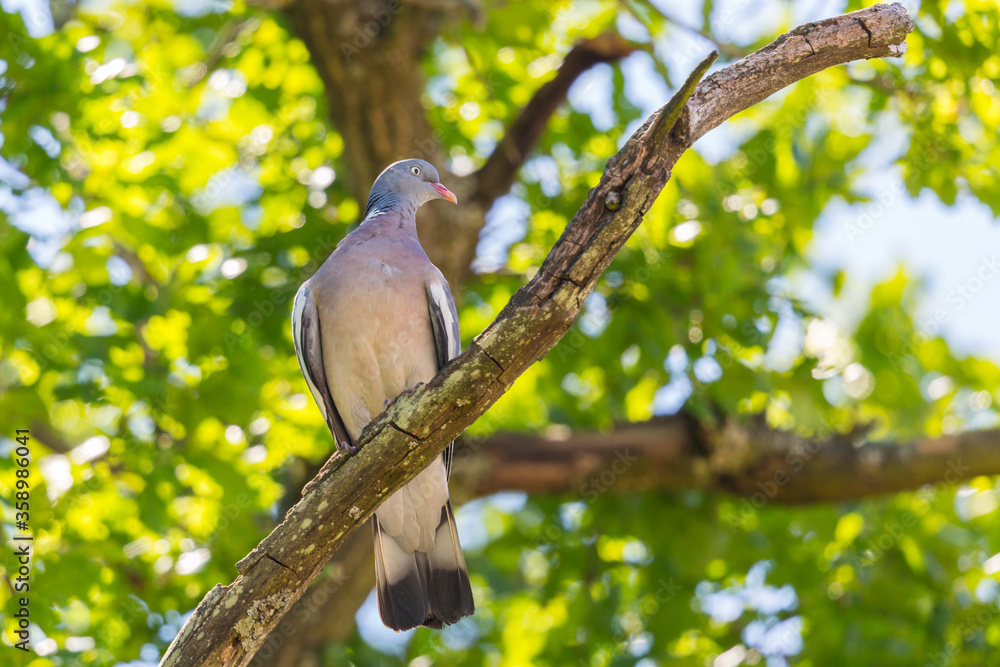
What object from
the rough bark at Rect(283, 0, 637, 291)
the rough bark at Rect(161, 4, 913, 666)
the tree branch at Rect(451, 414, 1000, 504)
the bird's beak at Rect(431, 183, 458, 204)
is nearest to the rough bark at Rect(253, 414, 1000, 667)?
the tree branch at Rect(451, 414, 1000, 504)

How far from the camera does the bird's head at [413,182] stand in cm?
444

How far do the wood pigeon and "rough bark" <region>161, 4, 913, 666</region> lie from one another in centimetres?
110

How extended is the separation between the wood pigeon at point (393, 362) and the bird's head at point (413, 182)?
49cm

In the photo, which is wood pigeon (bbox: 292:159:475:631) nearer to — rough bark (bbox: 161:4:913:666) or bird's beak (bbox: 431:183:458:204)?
bird's beak (bbox: 431:183:458:204)

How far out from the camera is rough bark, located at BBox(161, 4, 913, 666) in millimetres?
2535

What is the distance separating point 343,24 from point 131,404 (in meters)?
2.53

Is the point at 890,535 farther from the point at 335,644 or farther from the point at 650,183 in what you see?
the point at 650,183

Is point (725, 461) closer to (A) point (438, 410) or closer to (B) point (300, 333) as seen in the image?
(B) point (300, 333)

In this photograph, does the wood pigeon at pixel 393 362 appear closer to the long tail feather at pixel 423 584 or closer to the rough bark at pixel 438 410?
the long tail feather at pixel 423 584

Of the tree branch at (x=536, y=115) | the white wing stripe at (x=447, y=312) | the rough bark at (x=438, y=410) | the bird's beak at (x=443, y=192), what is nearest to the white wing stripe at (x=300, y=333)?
the white wing stripe at (x=447, y=312)

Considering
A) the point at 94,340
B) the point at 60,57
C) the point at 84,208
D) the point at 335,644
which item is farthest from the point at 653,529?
the point at 60,57

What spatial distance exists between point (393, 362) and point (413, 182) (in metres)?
1.12

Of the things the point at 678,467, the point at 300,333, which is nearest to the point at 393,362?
the point at 300,333

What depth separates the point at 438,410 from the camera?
8.43 ft
